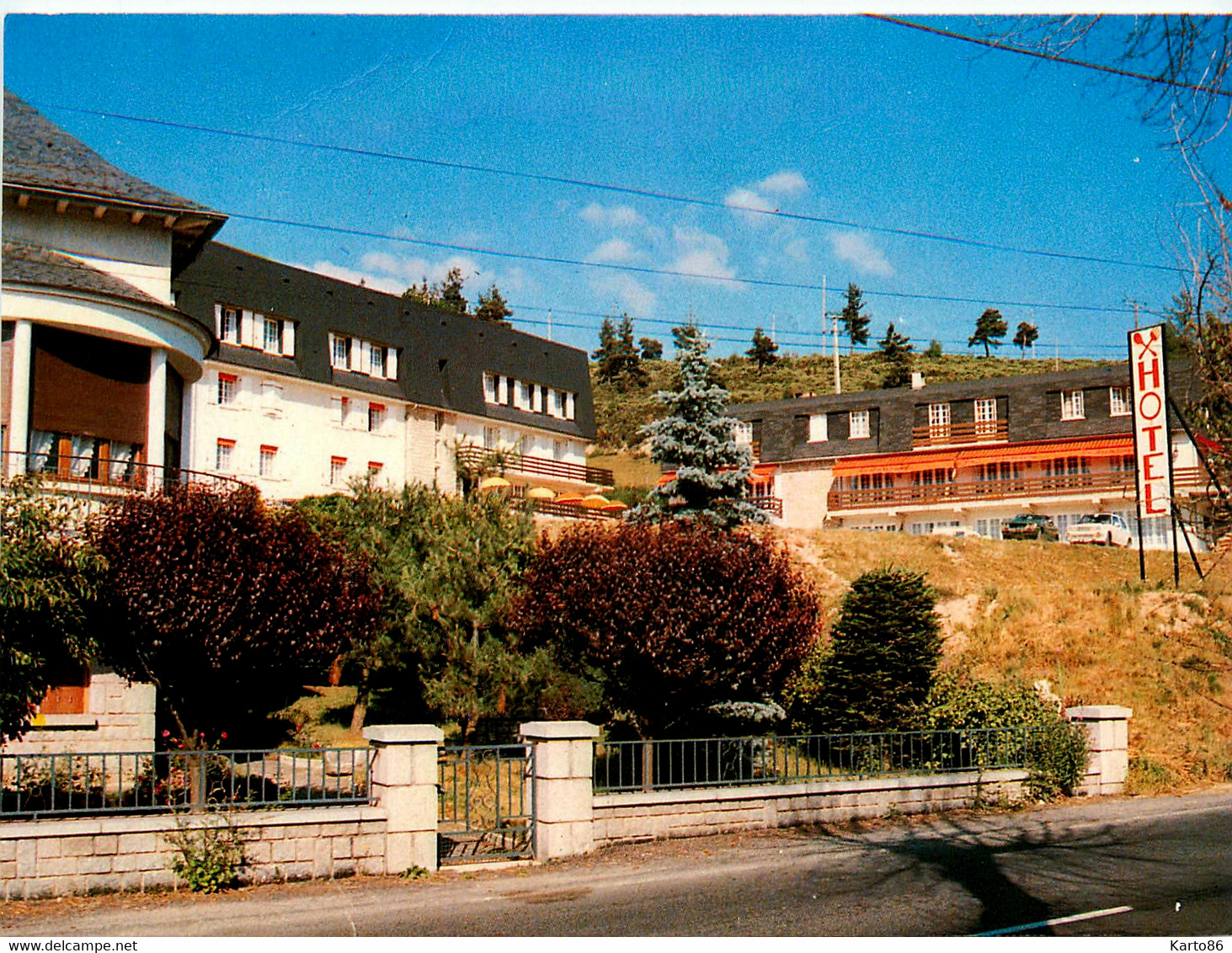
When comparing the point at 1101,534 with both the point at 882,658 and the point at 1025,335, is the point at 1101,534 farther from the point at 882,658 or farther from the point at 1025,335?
the point at 1025,335

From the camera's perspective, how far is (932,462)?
193 ft

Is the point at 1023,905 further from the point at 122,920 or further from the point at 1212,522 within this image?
the point at 122,920

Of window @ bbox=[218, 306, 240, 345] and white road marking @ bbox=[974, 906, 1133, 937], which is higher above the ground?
window @ bbox=[218, 306, 240, 345]

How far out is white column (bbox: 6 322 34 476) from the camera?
19.1 metres

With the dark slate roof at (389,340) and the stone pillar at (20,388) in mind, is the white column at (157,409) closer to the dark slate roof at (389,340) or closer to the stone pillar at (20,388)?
the stone pillar at (20,388)

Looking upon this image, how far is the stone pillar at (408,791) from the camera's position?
12.5 metres

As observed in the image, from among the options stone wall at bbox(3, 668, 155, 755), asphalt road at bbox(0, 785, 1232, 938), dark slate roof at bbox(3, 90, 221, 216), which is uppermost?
Result: dark slate roof at bbox(3, 90, 221, 216)

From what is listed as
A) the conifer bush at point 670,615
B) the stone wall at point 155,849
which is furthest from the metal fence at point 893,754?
the stone wall at point 155,849

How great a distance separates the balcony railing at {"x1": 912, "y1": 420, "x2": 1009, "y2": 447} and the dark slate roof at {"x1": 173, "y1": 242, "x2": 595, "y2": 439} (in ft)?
55.3

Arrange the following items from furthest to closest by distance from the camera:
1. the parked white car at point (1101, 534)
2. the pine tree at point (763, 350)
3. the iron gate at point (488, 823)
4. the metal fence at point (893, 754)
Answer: the pine tree at point (763, 350), the parked white car at point (1101, 534), the metal fence at point (893, 754), the iron gate at point (488, 823)

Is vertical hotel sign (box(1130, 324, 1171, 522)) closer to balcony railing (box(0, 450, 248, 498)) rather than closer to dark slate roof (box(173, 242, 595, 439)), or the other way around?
balcony railing (box(0, 450, 248, 498))

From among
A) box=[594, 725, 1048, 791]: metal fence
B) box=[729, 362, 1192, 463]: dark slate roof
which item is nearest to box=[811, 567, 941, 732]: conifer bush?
box=[594, 725, 1048, 791]: metal fence

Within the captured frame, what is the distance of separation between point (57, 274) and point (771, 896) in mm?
15674

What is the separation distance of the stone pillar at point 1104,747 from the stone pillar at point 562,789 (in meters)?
9.61
